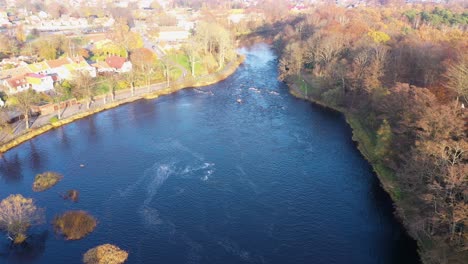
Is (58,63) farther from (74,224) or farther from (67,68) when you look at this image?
(74,224)

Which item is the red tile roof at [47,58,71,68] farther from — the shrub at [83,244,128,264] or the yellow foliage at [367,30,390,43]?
the yellow foliage at [367,30,390,43]

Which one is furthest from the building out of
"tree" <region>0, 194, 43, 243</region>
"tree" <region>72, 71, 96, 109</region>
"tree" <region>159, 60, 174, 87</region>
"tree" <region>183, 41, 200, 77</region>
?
"tree" <region>0, 194, 43, 243</region>

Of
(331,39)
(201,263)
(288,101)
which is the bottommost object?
(201,263)

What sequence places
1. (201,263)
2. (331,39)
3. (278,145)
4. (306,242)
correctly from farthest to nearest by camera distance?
(331,39) < (278,145) < (306,242) < (201,263)

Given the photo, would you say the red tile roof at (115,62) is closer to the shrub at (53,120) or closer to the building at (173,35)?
the shrub at (53,120)

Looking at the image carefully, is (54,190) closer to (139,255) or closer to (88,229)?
(88,229)

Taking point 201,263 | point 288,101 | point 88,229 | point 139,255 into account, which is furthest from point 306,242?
point 288,101
